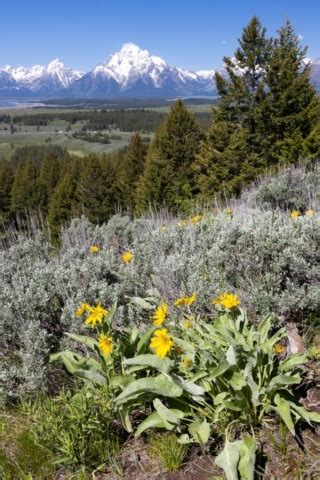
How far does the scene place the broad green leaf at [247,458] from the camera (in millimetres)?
1709

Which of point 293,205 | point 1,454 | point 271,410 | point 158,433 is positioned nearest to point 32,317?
point 1,454

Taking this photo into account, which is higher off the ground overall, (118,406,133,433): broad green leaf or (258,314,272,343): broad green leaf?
(258,314,272,343): broad green leaf

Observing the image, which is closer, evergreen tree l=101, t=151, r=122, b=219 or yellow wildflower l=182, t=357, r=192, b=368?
yellow wildflower l=182, t=357, r=192, b=368

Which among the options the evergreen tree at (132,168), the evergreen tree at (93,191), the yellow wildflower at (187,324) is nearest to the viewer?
the yellow wildflower at (187,324)

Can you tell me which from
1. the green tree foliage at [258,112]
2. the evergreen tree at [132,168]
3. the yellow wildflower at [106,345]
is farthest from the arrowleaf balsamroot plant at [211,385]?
the evergreen tree at [132,168]

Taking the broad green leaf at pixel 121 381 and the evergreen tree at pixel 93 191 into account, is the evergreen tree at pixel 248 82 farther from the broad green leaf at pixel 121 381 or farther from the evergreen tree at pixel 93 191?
the broad green leaf at pixel 121 381

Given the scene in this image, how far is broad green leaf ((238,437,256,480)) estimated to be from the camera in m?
1.71

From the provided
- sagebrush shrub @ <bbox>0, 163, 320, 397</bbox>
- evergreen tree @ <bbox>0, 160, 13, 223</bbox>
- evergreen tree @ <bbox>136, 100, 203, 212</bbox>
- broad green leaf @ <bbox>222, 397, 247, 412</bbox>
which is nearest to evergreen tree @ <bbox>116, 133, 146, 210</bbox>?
evergreen tree @ <bbox>136, 100, 203, 212</bbox>

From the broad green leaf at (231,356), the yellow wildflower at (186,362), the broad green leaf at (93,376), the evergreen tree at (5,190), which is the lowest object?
the evergreen tree at (5,190)

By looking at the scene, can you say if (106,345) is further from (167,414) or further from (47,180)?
(47,180)

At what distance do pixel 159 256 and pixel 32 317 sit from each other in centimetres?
134

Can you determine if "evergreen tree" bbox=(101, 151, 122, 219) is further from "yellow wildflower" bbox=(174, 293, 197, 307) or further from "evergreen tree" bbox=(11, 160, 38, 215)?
"yellow wildflower" bbox=(174, 293, 197, 307)

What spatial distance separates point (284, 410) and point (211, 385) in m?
0.37

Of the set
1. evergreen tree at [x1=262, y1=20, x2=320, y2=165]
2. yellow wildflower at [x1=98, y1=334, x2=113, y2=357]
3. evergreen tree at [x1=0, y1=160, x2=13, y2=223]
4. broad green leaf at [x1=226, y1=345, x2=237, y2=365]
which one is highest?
evergreen tree at [x1=262, y1=20, x2=320, y2=165]
